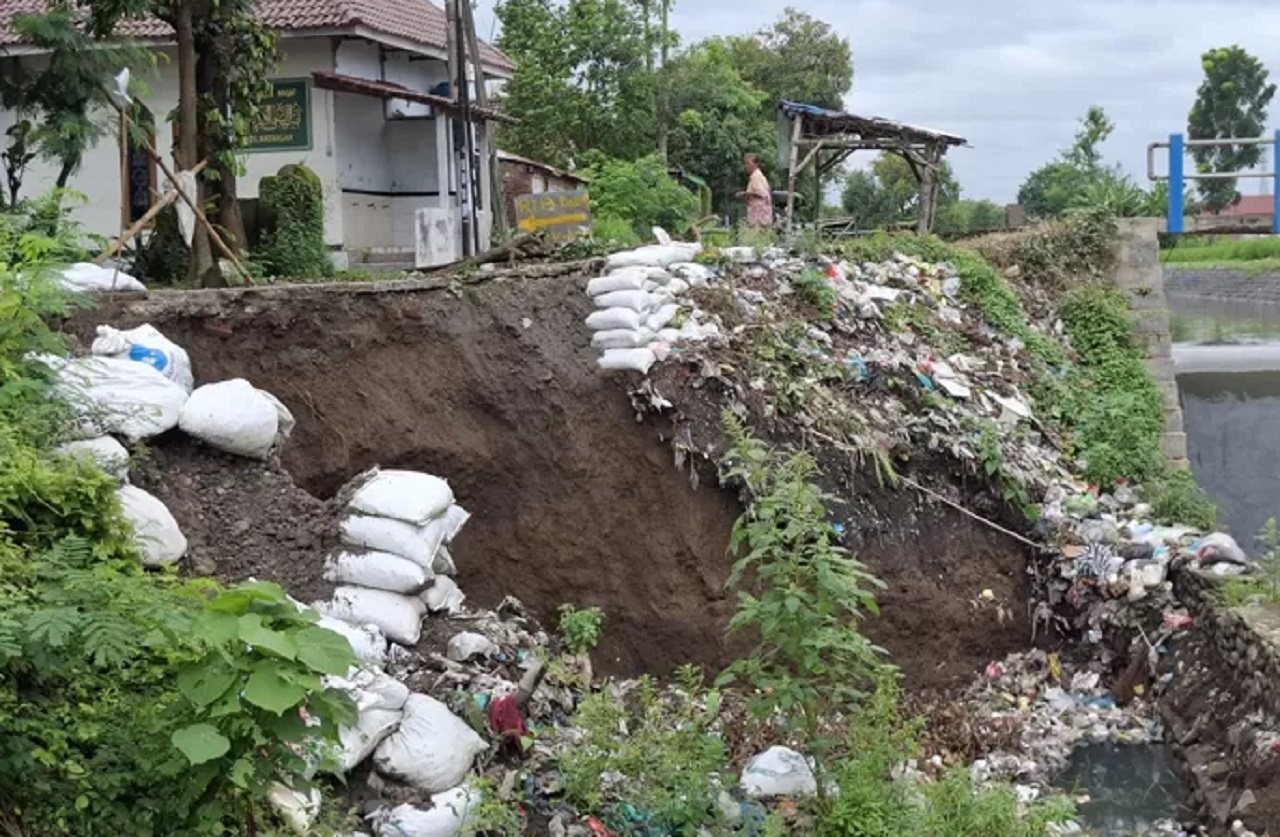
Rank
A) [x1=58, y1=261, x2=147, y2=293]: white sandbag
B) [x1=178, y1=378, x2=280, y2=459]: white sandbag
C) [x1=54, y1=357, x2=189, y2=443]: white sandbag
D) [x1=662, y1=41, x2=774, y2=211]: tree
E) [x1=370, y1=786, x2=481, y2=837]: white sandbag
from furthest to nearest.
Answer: [x1=662, y1=41, x2=774, y2=211]: tree → [x1=58, y1=261, x2=147, y2=293]: white sandbag → [x1=178, y1=378, x2=280, y2=459]: white sandbag → [x1=54, y1=357, x2=189, y2=443]: white sandbag → [x1=370, y1=786, x2=481, y2=837]: white sandbag

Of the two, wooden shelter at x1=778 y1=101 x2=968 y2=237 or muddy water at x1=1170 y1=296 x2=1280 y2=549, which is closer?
muddy water at x1=1170 y1=296 x2=1280 y2=549

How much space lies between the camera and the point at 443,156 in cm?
1508

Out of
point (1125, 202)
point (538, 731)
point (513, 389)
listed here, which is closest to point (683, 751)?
point (538, 731)

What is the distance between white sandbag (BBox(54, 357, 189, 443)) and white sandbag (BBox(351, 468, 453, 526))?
0.87 metres

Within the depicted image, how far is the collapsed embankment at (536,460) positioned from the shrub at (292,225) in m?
3.71

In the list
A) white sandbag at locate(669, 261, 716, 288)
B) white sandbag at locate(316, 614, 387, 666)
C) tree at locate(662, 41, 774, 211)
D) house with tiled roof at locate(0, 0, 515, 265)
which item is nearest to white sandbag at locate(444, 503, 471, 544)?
white sandbag at locate(316, 614, 387, 666)

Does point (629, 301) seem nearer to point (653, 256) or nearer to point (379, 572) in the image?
point (653, 256)

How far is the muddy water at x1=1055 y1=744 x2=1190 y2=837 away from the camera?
590cm

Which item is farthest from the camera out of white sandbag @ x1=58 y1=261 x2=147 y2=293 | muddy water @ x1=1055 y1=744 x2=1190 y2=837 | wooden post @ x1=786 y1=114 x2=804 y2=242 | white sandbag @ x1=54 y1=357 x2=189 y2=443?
wooden post @ x1=786 y1=114 x2=804 y2=242

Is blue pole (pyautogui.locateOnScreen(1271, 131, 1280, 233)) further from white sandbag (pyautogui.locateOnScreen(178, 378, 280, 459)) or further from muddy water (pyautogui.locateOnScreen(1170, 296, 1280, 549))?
white sandbag (pyautogui.locateOnScreen(178, 378, 280, 459))

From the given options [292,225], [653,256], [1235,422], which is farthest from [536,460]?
[1235,422]

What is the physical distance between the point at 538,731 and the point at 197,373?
2.69 m

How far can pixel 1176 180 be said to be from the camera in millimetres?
10961

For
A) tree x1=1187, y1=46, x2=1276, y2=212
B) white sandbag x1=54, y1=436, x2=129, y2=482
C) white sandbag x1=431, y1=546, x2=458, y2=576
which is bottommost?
white sandbag x1=431, y1=546, x2=458, y2=576
